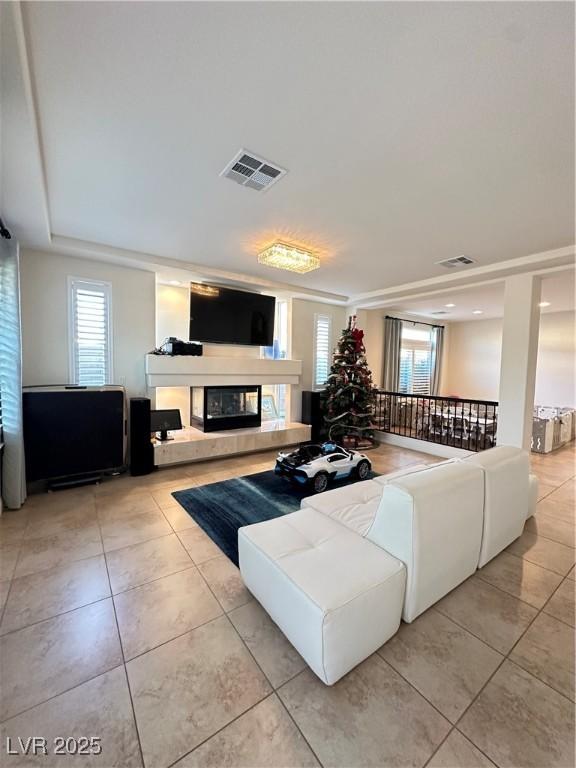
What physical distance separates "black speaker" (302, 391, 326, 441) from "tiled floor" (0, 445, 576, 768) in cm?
366

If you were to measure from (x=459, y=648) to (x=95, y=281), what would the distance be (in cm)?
500

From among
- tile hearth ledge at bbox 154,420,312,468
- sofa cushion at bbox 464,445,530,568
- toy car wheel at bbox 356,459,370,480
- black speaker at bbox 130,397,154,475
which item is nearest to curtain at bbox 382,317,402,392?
tile hearth ledge at bbox 154,420,312,468

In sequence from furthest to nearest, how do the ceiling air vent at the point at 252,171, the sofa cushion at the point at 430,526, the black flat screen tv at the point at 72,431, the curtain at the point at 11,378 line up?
the black flat screen tv at the point at 72,431 < the curtain at the point at 11,378 < the ceiling air vent at the point at 252,171 < the sofa cushion at the point at 430,526

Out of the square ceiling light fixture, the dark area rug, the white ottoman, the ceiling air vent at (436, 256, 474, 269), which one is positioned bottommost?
the dark area rug

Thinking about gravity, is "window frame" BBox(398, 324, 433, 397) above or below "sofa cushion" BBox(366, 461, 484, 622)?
above

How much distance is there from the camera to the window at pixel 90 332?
12.9 ft

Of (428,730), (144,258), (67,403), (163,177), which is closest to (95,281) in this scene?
(144,258)

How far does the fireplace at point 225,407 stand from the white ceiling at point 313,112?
105 inches

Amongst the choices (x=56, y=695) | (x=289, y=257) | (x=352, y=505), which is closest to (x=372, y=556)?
Result: (x=352, y=505)

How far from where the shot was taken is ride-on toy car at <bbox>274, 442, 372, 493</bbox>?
11.7 ft

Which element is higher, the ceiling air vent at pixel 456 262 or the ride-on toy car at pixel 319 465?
the ceiling air vent at pixel 456 262

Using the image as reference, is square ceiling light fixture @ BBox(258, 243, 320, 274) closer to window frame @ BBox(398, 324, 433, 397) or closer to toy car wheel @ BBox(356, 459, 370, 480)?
toy car wheel @ BBox(356, 459, 370, 480)

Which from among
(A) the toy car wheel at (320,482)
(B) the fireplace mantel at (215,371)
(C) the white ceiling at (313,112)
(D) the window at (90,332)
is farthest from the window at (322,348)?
(D) the window at (90,332)

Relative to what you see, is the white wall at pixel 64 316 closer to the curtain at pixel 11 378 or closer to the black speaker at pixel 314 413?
the curtain at pixel 11 378
